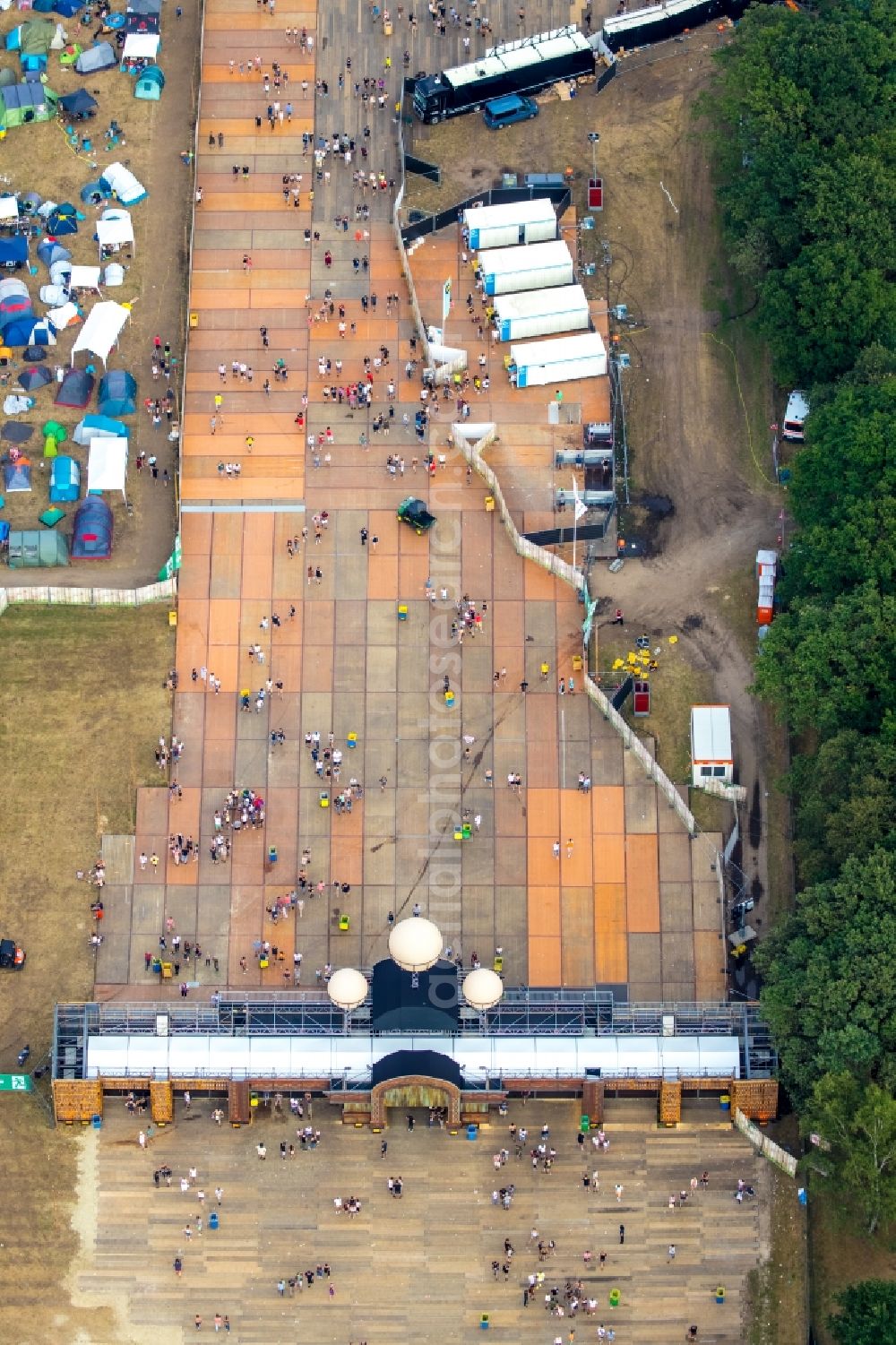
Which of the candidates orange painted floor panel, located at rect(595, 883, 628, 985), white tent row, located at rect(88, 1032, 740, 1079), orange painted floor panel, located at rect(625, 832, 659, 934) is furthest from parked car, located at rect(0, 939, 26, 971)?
orange painted floor panel, located at rect(625, 832, 659, 934)

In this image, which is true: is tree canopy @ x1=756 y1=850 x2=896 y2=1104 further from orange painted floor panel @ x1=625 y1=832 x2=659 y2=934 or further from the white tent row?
orange painted floor panel @ x1=625 y1=832 x2=659 y2=934

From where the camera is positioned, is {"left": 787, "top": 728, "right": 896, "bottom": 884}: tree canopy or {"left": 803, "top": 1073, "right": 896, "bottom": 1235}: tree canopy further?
{"left": 787, "top": 728, "right": 896, "bottom": 884}: tree canopy

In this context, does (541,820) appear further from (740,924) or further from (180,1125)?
(180,1125)

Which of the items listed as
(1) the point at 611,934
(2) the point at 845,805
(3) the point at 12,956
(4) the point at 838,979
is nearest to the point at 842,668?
(2) the point at 845,805

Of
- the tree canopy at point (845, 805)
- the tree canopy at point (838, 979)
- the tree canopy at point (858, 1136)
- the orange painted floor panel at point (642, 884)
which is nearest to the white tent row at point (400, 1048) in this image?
the tree canopy at point (838, 979)

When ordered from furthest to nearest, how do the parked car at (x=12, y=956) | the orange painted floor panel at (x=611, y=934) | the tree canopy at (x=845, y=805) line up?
the parked car at (x=12, y=956) < the orange painted floor panel at (x=611, y=934) < the tree canopy at (x=845, y=805)

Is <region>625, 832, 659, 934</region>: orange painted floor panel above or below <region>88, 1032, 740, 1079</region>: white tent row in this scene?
above

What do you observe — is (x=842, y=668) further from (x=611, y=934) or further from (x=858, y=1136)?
(x=858, y=1136)

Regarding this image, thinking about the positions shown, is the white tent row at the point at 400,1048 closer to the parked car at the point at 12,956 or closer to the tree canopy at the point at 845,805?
the parked car at the point at 12,956

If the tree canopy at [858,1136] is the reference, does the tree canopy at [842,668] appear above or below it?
above
